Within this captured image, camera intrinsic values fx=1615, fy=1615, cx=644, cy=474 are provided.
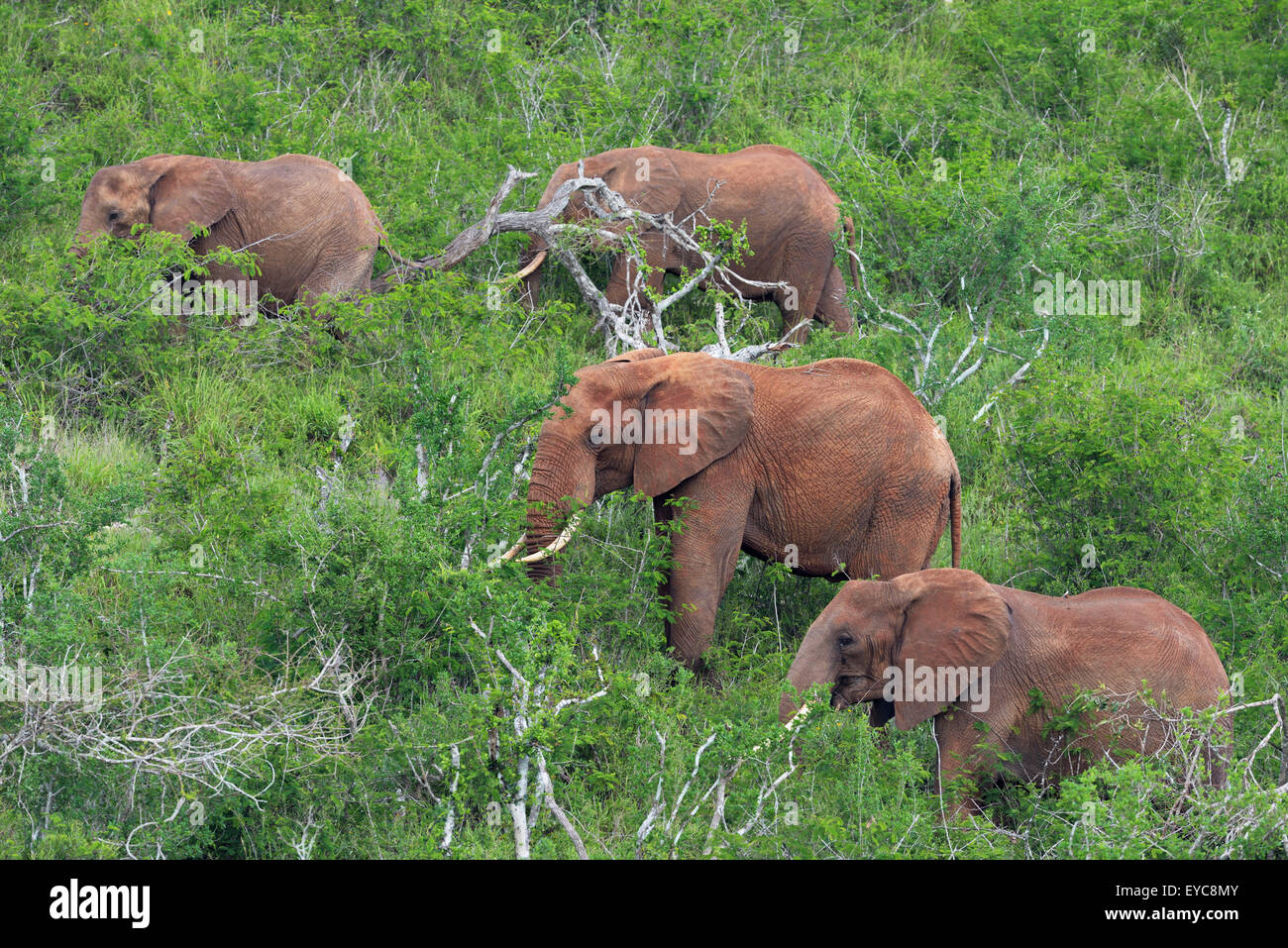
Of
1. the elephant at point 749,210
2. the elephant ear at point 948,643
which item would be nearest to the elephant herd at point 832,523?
the elephant ear at point 948,643

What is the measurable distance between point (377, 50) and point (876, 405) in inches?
327

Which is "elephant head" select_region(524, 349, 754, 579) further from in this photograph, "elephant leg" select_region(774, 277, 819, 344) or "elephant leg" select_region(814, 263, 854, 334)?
"elephant leg" select_region(814, 263, 854, 334)

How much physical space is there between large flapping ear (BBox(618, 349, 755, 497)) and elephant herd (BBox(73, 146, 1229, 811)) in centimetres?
1

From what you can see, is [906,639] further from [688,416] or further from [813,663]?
[688,416]

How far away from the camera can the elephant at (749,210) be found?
12.9 meters

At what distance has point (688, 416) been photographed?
905 centimetres

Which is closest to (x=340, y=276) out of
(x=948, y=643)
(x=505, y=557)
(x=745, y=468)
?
(x=745, y=468)

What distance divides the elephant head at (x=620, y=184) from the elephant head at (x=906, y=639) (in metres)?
5.49

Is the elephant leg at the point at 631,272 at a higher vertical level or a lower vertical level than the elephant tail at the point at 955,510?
higher

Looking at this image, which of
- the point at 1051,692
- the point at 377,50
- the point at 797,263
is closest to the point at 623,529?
the point at 1051,692

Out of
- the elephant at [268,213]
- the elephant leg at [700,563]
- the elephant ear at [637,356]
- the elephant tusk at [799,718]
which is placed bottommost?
the elephant tusk at [799,718]

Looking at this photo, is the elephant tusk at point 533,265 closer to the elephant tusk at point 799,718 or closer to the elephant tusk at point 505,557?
the elephant tusk at point 505,557

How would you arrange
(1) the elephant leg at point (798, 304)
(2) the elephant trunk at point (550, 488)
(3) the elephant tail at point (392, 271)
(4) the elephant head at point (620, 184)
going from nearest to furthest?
(2) the elephant trunk at point (550, 488), (3) the elephant tail at point (392, 271), (4) the elephant head at point (620, 184), (1) the elephant leg at point (798, 304)
